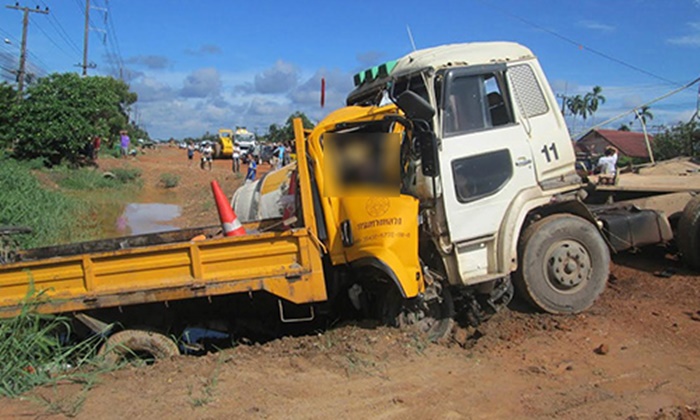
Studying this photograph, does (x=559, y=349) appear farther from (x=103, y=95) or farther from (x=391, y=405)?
(x=103, y=95)

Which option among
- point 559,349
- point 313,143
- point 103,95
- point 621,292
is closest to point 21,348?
point 313,143

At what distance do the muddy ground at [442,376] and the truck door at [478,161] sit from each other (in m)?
0.84

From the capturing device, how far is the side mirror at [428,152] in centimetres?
489

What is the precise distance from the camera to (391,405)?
418 cm

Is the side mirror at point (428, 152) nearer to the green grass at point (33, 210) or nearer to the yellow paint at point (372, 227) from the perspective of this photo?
the yellow paint at point (372, 227)

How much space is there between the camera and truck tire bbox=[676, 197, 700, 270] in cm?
689

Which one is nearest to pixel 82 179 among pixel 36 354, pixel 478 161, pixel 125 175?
pixel 125 175

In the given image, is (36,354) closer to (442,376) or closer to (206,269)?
(206,269)

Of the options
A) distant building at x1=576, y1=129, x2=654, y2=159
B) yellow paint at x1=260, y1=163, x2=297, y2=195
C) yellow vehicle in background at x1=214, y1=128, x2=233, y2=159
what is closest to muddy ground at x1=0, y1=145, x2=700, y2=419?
yellow paint at x1=260, y1=163, x2=297, y2=195

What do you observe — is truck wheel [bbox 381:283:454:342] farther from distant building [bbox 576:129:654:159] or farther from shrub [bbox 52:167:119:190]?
distant building [bbox 576:129:654:159]

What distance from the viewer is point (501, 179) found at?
538 cm

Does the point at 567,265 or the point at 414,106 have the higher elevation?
the point at 414,106

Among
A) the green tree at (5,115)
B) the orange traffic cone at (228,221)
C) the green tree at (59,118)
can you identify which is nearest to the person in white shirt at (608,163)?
the orange traffic cone at (228,221)

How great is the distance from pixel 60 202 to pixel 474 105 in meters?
13.9
